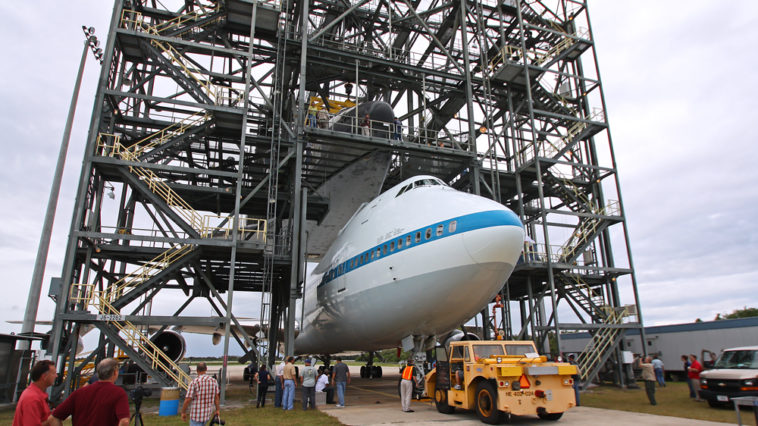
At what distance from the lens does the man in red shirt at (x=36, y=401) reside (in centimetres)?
445

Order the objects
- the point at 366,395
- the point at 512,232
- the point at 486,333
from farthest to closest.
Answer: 1. the point at 486,333
2. the point at 366,395
3. the point at 512,232

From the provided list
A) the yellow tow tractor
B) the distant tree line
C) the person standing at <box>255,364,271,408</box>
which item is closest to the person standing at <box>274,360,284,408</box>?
the person standing at <box>255,364,271,408</box>

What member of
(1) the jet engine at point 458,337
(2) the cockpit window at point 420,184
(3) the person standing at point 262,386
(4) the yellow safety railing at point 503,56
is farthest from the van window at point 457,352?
Answer: (4) the yellow safety railing at point 503,56

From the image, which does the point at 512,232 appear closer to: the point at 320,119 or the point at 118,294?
the point at 320,119

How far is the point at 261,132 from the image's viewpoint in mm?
24000

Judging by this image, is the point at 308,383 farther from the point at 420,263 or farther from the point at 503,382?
the point at 503,382

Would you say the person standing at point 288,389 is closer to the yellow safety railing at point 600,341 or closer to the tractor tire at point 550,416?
the tractor tire at point 550,416

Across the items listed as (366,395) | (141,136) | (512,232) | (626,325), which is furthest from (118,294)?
(626,325)

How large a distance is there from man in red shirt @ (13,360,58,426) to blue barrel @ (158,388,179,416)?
9093 mm

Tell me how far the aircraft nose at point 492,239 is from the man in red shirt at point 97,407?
344 inches

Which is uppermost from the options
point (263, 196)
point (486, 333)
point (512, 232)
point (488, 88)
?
point (488, 88)

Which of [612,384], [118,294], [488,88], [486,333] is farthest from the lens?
[488,88]

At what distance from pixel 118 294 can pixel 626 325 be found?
22098mm

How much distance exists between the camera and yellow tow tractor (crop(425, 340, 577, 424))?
9.73 metres
